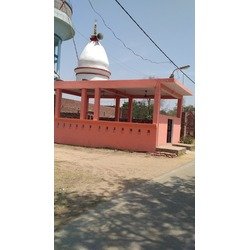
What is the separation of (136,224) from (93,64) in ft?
43.5

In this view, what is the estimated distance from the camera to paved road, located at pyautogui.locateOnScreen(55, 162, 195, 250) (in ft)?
11.4

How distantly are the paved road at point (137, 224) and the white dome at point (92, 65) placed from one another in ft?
36.7

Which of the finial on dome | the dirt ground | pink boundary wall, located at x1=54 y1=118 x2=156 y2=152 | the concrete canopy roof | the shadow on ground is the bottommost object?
the shadow on ground

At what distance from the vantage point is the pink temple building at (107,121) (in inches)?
516

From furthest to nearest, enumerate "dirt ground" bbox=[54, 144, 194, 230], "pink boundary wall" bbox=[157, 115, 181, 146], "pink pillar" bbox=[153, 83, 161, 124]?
"pink boundary wall" bbox=[157, 115, 181, 146]
"pink pillar" bbox=[153, 83, 161, 124]
"dirt ground" bbox=[54, 144, 194, 230]

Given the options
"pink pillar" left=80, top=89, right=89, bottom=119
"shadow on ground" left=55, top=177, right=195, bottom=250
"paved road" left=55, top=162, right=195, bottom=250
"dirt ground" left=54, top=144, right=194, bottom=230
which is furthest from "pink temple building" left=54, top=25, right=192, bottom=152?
"shadow on ground" left=55, top=177, right=195, bottom=250

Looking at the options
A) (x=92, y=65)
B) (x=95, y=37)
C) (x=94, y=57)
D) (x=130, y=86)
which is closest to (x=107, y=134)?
(x=130, y=86)

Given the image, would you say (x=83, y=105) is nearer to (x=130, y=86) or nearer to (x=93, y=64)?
(x=93, y=64)

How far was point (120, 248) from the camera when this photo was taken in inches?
132

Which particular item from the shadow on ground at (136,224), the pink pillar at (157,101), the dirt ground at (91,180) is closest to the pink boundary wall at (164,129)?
the pink pillar at (157,101)

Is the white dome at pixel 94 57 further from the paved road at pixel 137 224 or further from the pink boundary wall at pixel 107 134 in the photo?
the paved road at pixel 137 224

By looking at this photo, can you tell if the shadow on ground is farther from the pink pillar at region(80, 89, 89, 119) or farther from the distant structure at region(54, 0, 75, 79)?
the distant structure at region(54, 0, 75, 79)
